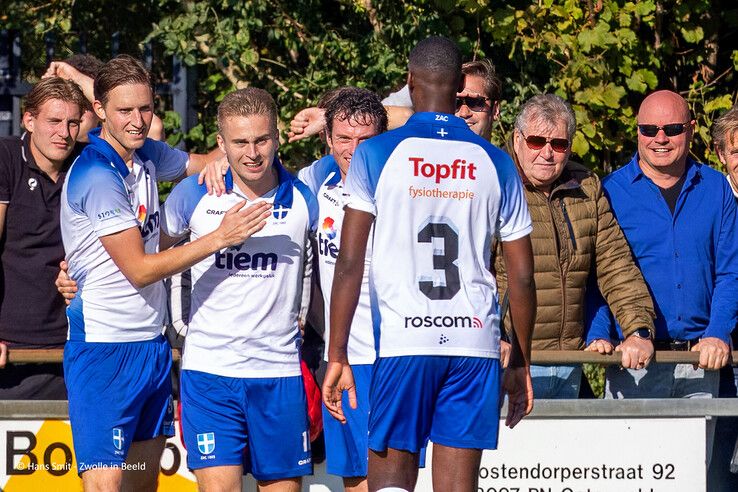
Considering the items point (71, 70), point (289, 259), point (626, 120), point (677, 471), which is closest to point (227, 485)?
point (289, 259)

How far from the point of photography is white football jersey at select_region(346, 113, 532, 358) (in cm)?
484

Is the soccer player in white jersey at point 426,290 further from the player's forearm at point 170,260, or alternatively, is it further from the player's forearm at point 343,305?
the player's forearm at point 170,260

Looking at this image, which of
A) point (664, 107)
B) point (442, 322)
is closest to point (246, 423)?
point (442, 322)

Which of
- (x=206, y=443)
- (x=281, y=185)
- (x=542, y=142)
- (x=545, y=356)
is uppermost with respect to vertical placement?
(x=542, y=142)

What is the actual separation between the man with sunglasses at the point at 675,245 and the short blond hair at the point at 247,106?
1950 millimetres

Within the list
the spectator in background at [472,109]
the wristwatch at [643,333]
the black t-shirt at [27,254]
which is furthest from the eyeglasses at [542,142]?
the black t-shirt at [27,254]

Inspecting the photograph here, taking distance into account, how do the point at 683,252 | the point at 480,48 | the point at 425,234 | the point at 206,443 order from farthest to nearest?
the point at 480,48
the point at 683,252
the point at 206,443
the point at 425,234

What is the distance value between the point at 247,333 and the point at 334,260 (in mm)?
520

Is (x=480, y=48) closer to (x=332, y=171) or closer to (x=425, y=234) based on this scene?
(x=332, y=171)

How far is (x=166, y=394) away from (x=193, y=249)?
0.78m

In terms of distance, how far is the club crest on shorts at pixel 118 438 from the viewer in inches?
218

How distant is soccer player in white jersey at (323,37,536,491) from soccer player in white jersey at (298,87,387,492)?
0.78 m

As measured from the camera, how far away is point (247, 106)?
552cm

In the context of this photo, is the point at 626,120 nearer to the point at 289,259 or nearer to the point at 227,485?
the point at 289,259
